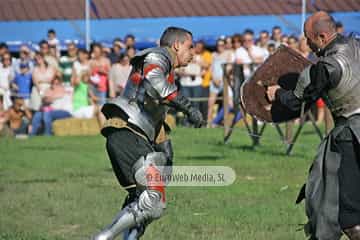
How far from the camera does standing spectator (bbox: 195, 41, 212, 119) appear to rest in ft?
63.7

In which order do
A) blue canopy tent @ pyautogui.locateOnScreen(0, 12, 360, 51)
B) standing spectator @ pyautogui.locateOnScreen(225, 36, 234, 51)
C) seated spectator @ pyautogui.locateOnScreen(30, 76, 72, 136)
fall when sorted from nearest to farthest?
seated spectator @ pyautogui.locateOnScreen(30, 76, 72, 136) < standing spectator @ pyautogui.locateOnScreen(225, 36, 234, 51) < blue canopy tent @ pyautogui.locateOnScreen(0, 12, 360, 51)

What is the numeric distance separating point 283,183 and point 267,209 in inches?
74.4

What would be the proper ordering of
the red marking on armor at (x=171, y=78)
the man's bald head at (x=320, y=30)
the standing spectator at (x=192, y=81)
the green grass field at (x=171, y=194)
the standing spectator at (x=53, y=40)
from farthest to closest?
1. the standing spectator at (x=53, y=40)
2. the standing spectator at (x=192, y=81)
3. the green grass field at (x=171, y=194)
4. the red marking on armor at (x=171, y=78)
5. the man's bald head at (x=320, y=30)

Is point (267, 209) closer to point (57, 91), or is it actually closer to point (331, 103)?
point (331, 103)

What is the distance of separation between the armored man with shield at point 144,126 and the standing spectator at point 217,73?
442 inches

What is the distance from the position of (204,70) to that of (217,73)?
62 centimetres

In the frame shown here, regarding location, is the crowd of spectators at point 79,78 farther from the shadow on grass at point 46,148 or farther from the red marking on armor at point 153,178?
the red marking on armor at point 153,178

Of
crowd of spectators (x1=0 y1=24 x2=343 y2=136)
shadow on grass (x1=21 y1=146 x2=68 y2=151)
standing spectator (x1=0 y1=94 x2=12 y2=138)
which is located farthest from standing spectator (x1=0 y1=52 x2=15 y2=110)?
shadow on grass (x1=21 y1=146 x2=68 y2=151)

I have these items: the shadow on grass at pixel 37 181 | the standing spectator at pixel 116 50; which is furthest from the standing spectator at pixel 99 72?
the shadow on grass at pixel 37 181

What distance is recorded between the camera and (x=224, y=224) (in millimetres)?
8914

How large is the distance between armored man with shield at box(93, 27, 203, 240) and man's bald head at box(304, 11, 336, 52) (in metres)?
0.99

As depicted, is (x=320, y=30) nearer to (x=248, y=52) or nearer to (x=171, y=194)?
(x=171, y=194)

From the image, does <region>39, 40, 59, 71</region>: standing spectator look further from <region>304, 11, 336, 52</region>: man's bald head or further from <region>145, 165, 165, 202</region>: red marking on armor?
<region>304, 11, 336, 52</region>: man's bald head

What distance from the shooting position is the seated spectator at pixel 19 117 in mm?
18438
